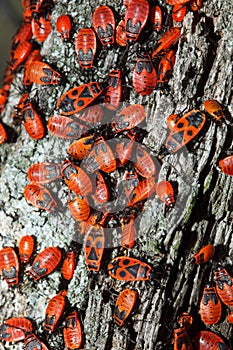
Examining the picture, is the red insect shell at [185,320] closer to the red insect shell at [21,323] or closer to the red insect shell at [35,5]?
the red insect shell at [21,323]

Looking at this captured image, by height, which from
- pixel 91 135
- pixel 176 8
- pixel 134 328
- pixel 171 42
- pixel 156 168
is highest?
pixel 176 8

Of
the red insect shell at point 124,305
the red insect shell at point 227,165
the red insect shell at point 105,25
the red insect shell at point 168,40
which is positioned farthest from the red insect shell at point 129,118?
the red insect shell at point 124,305

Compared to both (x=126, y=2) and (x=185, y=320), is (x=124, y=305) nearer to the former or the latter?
(x=185, y=320)

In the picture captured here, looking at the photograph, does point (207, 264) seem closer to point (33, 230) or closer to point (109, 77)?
point (33, 230)

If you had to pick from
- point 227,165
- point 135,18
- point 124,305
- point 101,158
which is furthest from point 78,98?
point 124,305

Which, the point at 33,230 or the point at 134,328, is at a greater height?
the point at 33,230

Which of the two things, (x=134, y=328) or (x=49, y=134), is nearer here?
(x=134, y=328)

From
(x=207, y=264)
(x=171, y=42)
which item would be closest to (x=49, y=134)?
(x=171, y=42)
